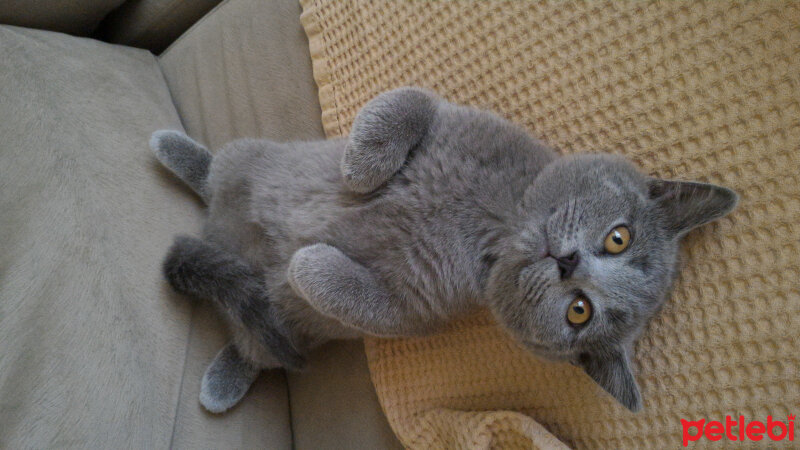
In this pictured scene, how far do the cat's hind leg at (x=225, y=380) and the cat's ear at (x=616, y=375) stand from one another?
0.73 m

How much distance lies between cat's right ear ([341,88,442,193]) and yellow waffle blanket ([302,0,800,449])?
217 millimetres

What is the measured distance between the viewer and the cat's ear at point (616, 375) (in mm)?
742

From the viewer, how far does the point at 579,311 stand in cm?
76

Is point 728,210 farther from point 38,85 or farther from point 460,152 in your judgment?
point 38,85

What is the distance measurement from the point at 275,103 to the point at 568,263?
0.88 metres

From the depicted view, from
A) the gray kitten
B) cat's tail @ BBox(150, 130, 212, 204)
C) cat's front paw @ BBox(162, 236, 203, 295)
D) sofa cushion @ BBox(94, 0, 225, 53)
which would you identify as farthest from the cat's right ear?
sofa cushion @ BBox(94, 0, 225, 53)

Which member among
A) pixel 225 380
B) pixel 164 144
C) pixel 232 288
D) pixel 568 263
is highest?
pixel 568 263

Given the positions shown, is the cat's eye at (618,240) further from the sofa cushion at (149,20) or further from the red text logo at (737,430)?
the sofa cushion at (149,20)

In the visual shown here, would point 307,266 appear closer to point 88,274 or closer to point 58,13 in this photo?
point 88,274

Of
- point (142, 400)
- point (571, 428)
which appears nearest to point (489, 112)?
point (571, 428)

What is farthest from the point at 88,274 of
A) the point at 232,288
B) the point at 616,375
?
the point at 616,375

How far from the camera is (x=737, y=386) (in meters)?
0.75

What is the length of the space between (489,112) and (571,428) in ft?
2.09

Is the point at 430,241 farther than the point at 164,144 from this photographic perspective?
No
